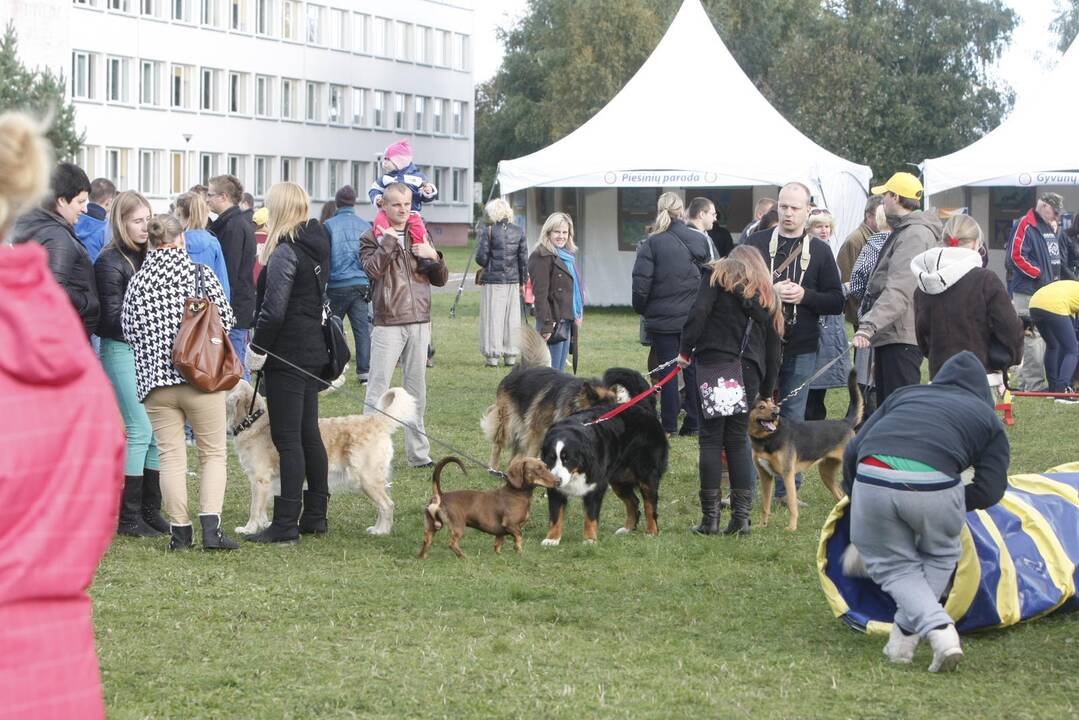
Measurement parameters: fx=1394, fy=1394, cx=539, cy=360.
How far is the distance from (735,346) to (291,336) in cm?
233

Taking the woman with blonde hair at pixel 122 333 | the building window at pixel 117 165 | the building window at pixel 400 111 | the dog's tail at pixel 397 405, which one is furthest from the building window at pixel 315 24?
the woman with blonde hair at pixel 122 333

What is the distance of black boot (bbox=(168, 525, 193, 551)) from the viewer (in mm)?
7133

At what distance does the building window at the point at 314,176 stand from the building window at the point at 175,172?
8.13 meters

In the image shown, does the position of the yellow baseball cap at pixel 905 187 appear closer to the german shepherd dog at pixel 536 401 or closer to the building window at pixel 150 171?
the german shepherd dog at pixel 536 401

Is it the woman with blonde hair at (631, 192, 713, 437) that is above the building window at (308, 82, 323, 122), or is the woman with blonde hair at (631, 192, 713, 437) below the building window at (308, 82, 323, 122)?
below

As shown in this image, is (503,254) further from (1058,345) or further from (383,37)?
(383,37)

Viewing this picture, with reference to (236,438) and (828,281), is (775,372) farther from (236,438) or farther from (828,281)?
(236,438)

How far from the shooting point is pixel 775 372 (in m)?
7.71

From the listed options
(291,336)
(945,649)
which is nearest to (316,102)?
(291,336)

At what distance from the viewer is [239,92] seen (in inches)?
2394

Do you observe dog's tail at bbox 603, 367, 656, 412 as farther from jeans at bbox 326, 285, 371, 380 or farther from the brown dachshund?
jeans at bbox 326, 285, 371, 380

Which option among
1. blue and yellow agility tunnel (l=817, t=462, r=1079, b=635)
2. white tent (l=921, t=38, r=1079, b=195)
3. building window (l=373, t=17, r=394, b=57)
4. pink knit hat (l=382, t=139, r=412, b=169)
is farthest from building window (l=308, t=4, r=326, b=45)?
blue and yellow agility tunnel (l=817, t=462, r=1079, b=635)

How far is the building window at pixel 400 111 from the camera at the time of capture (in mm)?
70250

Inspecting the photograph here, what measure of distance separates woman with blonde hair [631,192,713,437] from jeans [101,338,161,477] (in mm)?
4308
